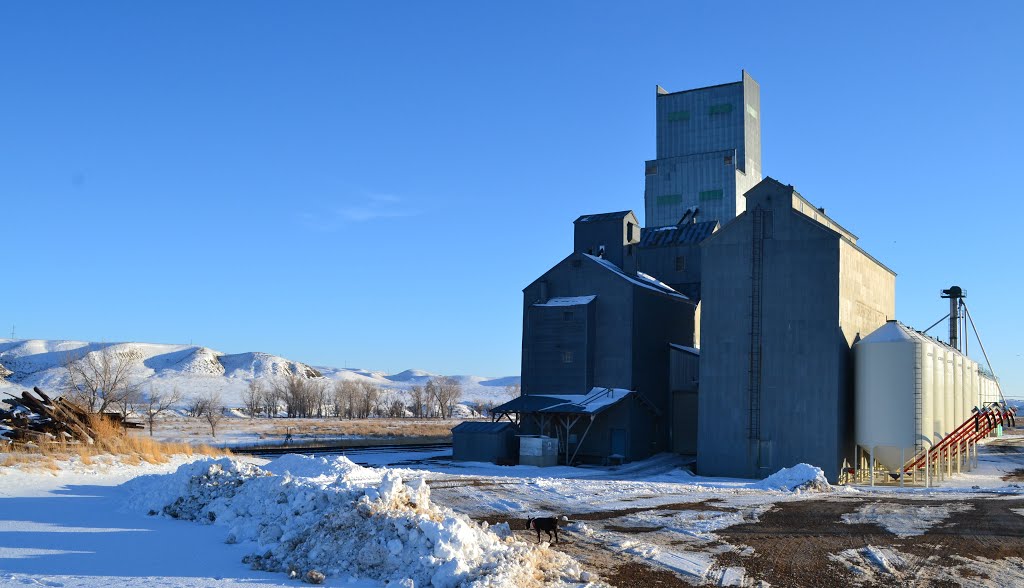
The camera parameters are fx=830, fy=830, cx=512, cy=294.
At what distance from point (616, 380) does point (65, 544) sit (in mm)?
34524

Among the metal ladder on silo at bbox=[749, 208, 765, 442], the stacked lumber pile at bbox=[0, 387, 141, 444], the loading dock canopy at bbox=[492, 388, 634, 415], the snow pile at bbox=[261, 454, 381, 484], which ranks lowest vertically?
the snow pile at bbox=[261, 454, 381, 484]

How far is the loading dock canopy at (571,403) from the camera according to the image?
44.6 m

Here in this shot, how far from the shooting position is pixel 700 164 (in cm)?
7775

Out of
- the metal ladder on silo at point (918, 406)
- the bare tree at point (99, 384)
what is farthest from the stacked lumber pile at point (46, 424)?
the metal ladder on silo at point (918, 406)

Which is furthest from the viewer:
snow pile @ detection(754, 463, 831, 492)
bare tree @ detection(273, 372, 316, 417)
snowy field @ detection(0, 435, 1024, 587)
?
bare tree @ detection(273, 372, 316, 417)

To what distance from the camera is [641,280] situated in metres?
51.2

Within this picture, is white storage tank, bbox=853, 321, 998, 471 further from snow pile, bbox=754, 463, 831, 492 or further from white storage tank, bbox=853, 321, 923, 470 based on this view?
snow pile, bbox=754, 463, 831, 492

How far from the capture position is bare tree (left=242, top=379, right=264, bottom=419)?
115m

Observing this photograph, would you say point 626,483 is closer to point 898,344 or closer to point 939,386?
point 898,344

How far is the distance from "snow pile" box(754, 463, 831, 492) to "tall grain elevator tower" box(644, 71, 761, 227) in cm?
4408

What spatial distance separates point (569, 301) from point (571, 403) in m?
6.37

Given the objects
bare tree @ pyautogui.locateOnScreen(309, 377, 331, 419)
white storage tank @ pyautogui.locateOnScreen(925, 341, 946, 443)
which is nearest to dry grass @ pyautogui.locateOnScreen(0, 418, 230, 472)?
white storage tank @ pyautogui.locateOnScreen(925, 341, 946, 443)

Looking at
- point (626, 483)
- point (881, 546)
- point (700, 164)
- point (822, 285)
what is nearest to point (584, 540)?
point (881, 546)

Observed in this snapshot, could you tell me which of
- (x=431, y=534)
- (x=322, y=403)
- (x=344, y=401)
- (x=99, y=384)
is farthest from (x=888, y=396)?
(x=322, y=403)
